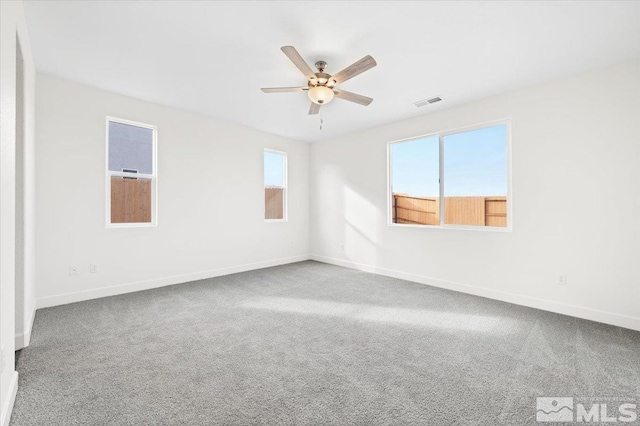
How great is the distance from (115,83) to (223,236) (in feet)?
8.60

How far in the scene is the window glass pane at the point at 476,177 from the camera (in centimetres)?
380

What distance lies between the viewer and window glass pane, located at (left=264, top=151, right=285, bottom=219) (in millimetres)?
5754

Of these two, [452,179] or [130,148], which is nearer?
[130,148]

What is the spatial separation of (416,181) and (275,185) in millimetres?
2792

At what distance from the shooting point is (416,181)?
4754mm

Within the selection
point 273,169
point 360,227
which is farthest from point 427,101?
point 273,169

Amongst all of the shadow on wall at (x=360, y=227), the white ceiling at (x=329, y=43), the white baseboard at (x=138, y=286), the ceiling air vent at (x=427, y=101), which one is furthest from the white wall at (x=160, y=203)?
the ceiling air vent at (x=427, y=101)

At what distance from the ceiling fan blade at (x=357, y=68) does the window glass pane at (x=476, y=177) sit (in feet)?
7.39

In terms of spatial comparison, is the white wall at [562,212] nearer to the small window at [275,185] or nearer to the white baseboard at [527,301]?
the white baseboard at [527,301]

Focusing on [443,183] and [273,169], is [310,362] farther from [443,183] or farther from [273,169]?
[273,169]

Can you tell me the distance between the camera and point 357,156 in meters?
5.49

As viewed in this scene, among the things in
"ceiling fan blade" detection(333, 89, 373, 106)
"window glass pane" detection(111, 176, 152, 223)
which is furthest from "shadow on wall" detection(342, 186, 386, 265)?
"window glass pane" detection(111, 176, 152, 223)

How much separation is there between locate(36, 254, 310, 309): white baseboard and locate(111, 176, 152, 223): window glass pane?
898 millimetres

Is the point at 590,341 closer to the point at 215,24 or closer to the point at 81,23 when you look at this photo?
the point at 215,24
